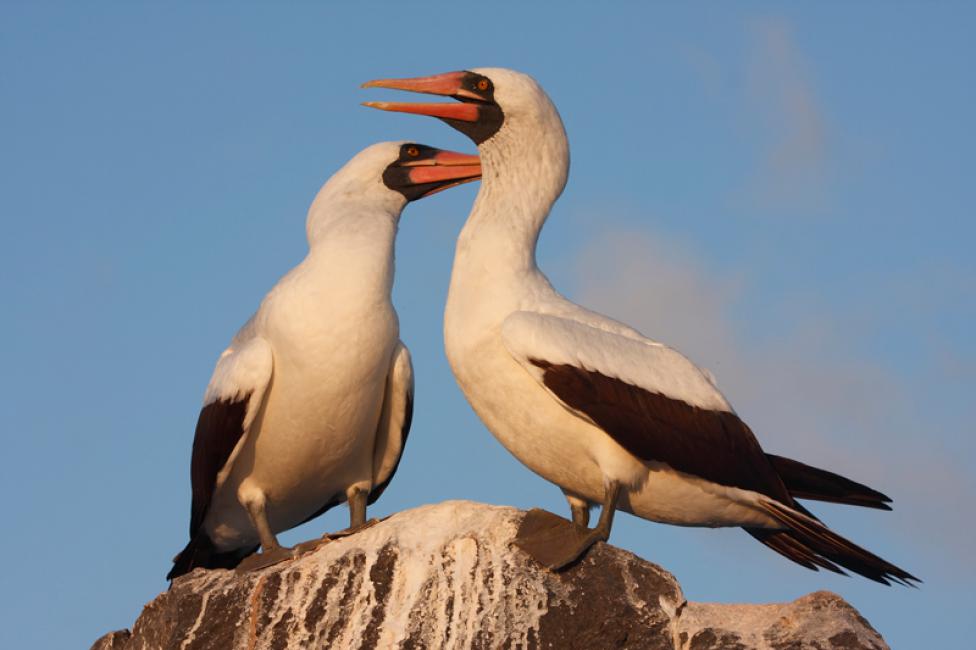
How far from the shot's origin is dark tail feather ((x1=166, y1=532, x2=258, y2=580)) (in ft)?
39.3

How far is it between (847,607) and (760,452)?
145 centimetres

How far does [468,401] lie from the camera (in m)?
10.2

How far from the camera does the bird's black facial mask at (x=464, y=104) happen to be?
36.3 ft

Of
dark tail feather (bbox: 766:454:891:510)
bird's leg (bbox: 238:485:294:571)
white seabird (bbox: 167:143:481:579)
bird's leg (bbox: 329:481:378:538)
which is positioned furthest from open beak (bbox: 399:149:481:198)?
dark tail feather (bbox: 766:454:891:510)

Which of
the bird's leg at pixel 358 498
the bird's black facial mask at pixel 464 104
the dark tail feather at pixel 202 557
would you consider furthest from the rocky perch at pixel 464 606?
the bird's black facial mask at pixel 464 104

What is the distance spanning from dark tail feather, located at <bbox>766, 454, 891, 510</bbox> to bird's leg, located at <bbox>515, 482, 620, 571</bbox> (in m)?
1.63

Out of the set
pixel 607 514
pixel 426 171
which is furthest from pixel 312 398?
pixel 607 514

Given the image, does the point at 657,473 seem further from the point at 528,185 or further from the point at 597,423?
the point at 528,185

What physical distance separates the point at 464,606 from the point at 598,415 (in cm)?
145

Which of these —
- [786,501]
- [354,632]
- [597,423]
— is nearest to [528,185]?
[597,423]

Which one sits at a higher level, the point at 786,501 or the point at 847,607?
the point at 786,501

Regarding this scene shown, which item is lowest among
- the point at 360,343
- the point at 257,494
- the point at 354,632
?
the point at 354,632

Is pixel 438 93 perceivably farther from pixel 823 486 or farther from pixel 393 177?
pixel 823 486

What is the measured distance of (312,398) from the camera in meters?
11.1
